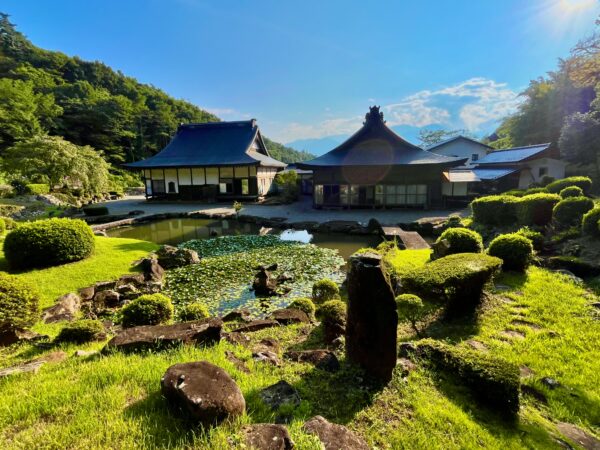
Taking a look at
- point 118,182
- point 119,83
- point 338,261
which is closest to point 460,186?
point 338,261

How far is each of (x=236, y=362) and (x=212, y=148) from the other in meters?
26.7

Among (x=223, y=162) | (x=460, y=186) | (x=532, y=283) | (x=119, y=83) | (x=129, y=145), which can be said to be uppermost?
(x=119, y=83)

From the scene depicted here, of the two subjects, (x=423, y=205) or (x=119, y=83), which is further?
(x=119, y=83)

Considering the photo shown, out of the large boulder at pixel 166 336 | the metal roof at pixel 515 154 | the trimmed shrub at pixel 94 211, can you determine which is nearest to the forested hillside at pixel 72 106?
the trimmed shrub at pixel 94 211

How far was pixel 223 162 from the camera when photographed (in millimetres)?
24812

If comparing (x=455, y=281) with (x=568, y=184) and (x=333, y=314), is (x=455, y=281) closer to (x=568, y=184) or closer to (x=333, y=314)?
(x=333, y=314)

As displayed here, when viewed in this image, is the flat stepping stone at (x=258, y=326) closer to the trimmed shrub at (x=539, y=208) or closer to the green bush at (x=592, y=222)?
the green bush at (x=592, y=222)

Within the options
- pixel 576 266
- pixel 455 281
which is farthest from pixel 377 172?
pixel 455 281

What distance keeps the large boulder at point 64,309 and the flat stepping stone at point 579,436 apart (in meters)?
7.03

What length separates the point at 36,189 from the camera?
19672mm

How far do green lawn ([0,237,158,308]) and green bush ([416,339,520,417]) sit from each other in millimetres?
6734

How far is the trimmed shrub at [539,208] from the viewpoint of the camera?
9.57m

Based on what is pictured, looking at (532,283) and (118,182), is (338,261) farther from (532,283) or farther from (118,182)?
(118,182)

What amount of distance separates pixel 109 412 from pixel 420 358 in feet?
9.87
